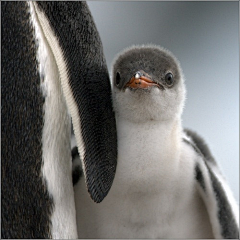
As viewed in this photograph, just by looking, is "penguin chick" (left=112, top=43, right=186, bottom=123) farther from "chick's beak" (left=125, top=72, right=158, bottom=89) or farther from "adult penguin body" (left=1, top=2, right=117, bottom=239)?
"adult penguin body" (left=1, top=2, right=117, bottom=239)

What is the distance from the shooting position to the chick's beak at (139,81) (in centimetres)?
59

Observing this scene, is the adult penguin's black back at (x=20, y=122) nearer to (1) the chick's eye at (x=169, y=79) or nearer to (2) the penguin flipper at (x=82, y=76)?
(2) the penguin flipper at (x=82, y=76)

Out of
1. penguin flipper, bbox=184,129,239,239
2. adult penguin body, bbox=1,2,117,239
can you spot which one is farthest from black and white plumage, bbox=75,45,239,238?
adult penguin body, bbox=1,2,117,239

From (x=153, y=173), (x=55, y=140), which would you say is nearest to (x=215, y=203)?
(x=153, y=173)

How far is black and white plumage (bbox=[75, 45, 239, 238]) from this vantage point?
0.60 meters

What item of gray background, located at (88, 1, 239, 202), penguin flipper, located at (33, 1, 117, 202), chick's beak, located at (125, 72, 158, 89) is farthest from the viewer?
gray background, located at (88, 1, 239, 202)

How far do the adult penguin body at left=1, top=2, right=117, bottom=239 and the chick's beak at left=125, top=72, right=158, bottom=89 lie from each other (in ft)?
0.30

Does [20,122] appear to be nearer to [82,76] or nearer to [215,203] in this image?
[82,76]

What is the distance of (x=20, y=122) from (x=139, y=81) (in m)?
0.17

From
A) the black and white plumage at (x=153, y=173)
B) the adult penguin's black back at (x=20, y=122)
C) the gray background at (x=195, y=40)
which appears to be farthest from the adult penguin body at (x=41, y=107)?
the gray background at (x=195, y=40)

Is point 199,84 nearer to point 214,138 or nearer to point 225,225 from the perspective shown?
point 214,138

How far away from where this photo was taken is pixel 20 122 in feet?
1.61

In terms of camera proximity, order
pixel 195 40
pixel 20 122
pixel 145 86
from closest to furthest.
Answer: pixel 20 122 < pixel 145 86 < pixel 195 40

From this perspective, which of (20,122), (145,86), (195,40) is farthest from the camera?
(195,40)
